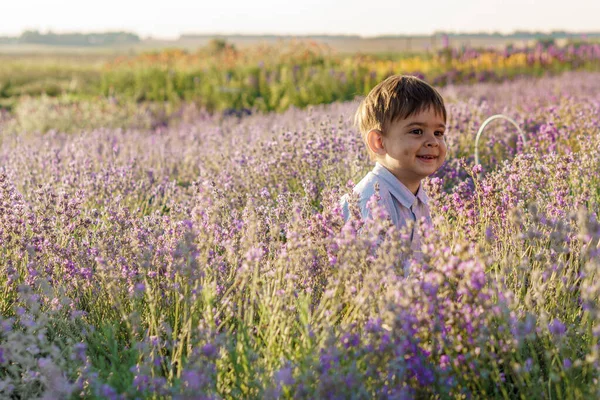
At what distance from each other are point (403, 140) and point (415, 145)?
2.4 inches

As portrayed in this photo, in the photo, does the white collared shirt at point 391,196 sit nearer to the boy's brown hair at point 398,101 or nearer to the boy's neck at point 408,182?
the boy's neck at point 408,182

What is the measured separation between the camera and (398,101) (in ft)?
10.2

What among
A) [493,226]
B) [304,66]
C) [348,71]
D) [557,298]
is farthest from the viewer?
[304,66]

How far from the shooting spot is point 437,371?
1862 mm

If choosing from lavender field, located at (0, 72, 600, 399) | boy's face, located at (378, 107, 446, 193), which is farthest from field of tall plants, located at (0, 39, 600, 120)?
boy's face, located at (378, 107, 446, 193)

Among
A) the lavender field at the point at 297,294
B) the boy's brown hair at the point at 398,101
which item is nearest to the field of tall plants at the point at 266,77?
the lavender field at the point at 297,294

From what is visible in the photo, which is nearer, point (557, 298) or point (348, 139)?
point (557, 298)

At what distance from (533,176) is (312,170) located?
139 centimetres

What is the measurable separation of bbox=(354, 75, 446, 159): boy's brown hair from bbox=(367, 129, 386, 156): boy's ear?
2cm

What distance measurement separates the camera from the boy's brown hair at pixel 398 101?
3094 millimetres

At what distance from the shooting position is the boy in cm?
308

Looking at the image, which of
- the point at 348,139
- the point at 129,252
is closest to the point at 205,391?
the point at 129,252

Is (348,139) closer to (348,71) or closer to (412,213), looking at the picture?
(412,213)

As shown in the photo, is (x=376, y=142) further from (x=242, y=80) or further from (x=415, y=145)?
(x=242, y=80)
